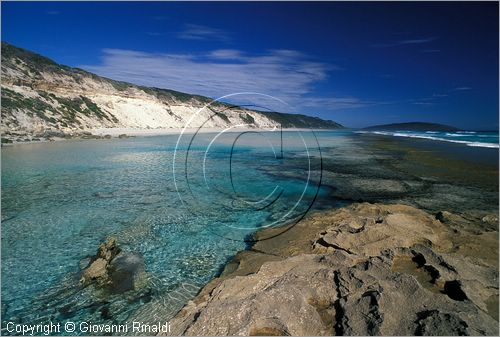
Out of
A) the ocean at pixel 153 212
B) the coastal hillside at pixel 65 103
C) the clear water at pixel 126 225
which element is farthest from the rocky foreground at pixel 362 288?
the coastal hillside at pixel 65 103

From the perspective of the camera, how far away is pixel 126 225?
11141 millimetres

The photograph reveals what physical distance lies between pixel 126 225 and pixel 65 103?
61409mm

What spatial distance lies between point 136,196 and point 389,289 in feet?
42.4

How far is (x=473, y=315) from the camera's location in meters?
4.45

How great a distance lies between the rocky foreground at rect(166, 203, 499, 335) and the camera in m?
4.54

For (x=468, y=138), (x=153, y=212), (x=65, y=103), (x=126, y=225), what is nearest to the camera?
(x=126, y=225)

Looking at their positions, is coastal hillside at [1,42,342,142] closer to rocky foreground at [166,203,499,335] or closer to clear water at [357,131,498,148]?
rocky foreground at [166,203,499,335]

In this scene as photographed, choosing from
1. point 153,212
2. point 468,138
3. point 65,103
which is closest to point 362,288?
point 153,212

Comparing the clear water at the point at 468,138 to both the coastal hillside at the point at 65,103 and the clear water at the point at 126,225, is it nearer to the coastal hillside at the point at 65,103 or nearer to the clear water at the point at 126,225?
the coastal hillside at the point at 65,103

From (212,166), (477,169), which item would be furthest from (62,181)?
(477,169)

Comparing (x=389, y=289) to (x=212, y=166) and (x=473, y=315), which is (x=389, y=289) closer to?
(x=473, y=315)

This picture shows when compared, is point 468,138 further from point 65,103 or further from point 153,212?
point 65,103

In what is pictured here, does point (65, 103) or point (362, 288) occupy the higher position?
point (65, 103)

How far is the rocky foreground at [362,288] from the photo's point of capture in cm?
454
